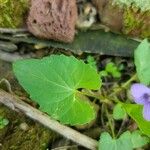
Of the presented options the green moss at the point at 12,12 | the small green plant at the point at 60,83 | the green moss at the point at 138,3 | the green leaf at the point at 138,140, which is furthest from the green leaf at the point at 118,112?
the green moss at the point at 12,12

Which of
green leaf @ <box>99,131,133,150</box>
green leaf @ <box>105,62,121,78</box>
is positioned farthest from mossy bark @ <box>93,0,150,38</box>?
green leaf @ <box>99,131,133,150</box>

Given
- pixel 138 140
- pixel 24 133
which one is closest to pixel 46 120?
pixel 24 133

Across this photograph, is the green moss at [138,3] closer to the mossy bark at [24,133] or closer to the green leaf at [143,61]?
the green leaf at [143,61]

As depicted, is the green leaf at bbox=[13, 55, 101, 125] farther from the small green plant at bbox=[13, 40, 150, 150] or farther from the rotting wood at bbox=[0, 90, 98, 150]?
the rotting wood at bbox=[0, 90, 98, 150]

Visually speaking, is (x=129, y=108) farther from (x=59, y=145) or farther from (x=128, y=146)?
(x=59, y=145)

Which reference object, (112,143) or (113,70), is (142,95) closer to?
(112,143)

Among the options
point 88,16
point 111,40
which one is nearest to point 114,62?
point 111,40

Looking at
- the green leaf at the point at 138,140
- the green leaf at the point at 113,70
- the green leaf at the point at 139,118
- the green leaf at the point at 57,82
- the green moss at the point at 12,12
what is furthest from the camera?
the green leaf at the point at 113,70
